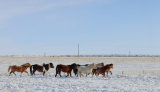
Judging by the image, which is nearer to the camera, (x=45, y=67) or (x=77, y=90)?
(x=77, y=90)

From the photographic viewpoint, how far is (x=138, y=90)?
11594mm

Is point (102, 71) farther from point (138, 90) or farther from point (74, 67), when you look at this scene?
point (138, 90)

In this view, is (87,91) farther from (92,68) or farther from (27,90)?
(92,68)

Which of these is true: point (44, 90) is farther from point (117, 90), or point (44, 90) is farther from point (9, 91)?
point (117, 90)

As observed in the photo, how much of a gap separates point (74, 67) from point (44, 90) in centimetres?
807

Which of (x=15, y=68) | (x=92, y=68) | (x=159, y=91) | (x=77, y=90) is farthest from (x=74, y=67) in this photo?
(x=159, y=91)

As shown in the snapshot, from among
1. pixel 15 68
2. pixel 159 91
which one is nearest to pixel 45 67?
pixel 15 68

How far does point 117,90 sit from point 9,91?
5.78 meters

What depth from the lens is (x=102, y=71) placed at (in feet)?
62.0

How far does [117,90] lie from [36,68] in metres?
10.5

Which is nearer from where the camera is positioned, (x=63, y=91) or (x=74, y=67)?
(x=63, y=91)

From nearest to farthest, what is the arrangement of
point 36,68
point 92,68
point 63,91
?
point 63,91, point 92,68, point 36,68

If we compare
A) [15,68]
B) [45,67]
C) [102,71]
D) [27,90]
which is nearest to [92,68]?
[102,71]

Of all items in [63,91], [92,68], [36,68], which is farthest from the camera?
[36,68]
